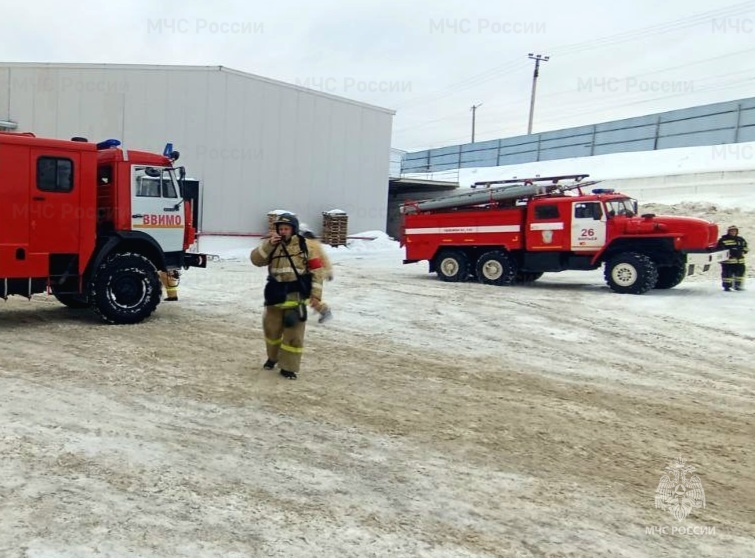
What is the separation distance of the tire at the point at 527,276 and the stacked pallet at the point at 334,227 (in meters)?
11.5

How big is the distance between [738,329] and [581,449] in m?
7.22

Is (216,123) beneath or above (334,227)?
above

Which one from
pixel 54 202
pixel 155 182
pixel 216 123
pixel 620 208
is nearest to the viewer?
pixel 54 202

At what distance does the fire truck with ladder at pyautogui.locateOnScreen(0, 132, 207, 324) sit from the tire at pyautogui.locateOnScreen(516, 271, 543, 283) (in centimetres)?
1005

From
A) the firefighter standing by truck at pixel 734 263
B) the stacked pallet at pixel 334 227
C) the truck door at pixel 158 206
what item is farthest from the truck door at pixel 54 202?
the stacked pallet at pixel 334 227

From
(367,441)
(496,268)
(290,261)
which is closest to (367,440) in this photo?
(367,441)

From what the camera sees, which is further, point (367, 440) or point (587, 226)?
point (587, 226)

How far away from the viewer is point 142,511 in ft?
11.0

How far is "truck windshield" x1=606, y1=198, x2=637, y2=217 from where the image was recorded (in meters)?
14.6

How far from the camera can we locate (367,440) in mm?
4637

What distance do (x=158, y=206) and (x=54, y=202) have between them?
4.94ft

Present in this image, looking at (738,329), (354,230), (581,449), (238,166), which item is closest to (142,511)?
(581,449)

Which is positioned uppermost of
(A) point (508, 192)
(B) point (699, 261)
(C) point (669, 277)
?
(A) point (508, 192)

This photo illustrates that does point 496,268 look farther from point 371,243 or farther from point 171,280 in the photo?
point 371,243
